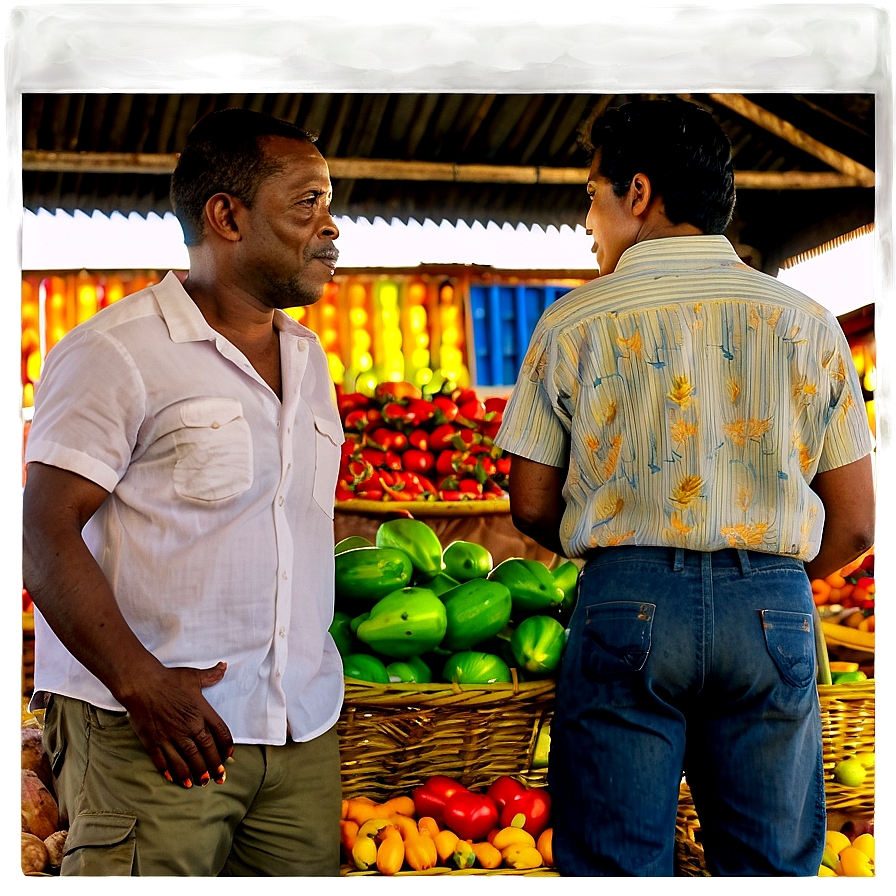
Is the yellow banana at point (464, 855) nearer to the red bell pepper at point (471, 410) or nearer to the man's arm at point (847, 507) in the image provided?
the man's arm at point (847, 507)

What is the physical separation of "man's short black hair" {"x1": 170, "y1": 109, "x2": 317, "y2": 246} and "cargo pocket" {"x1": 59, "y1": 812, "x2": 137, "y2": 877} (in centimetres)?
99

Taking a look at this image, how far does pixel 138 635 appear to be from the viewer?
1.67 meters

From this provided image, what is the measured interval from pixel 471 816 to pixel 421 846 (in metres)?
0.12

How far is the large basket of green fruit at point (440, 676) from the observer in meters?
2.00

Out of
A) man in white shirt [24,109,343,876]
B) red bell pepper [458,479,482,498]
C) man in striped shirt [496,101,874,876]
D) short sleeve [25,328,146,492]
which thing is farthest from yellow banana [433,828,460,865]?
red bell pepper [458,479,482,498]

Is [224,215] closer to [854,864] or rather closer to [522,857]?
[522,857]

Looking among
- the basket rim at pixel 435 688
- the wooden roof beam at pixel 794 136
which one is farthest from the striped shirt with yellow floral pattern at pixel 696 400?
the wooden roof beam at pixel 794 136

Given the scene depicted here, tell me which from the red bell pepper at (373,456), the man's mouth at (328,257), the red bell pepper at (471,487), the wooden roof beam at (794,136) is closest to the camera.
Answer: the man's mouth at (328,257)

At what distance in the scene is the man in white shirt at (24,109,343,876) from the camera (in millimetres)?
1588

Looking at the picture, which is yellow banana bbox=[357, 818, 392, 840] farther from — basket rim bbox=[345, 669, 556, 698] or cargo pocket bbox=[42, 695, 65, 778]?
cargo pocket bbox=[42, 695, 65, 778]

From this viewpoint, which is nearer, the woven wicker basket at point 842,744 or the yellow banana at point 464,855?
the yellow banana at point 464,855

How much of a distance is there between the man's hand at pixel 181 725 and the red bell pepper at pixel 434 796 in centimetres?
56

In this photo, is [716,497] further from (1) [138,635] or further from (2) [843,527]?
(1) [138,635]

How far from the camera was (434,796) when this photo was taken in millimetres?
2074
